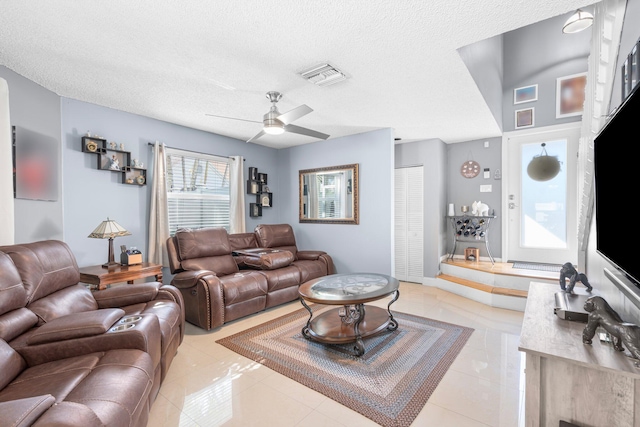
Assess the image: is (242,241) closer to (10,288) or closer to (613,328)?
(10,288)

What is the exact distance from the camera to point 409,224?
520 centimetres

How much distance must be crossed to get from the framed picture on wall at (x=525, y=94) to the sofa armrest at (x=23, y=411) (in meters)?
6.05

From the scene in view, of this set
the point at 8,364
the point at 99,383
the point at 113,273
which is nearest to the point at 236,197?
the point at 113,273

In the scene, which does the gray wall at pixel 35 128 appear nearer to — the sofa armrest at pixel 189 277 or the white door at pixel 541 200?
the sofa armrest at pixel 189 277

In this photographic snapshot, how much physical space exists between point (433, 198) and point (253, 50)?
3819mm

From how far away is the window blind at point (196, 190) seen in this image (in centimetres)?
418

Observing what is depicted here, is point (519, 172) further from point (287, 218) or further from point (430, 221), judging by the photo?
point (287, 218)

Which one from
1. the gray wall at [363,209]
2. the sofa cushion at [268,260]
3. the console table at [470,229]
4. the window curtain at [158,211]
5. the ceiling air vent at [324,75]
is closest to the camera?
the ceiling air vent at [324,75]

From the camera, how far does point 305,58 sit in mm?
2334

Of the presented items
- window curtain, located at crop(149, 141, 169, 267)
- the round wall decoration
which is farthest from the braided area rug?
the round wall decoration

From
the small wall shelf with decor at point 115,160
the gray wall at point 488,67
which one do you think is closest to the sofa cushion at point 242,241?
the small wall shelf with decor at point 115,160

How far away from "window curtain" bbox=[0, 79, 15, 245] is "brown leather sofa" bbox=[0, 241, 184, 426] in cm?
58

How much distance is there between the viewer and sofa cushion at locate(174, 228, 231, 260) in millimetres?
3635

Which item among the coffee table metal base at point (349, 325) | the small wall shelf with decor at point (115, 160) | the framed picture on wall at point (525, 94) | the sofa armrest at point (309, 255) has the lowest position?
the coffee table metal base at point (349, 325)
